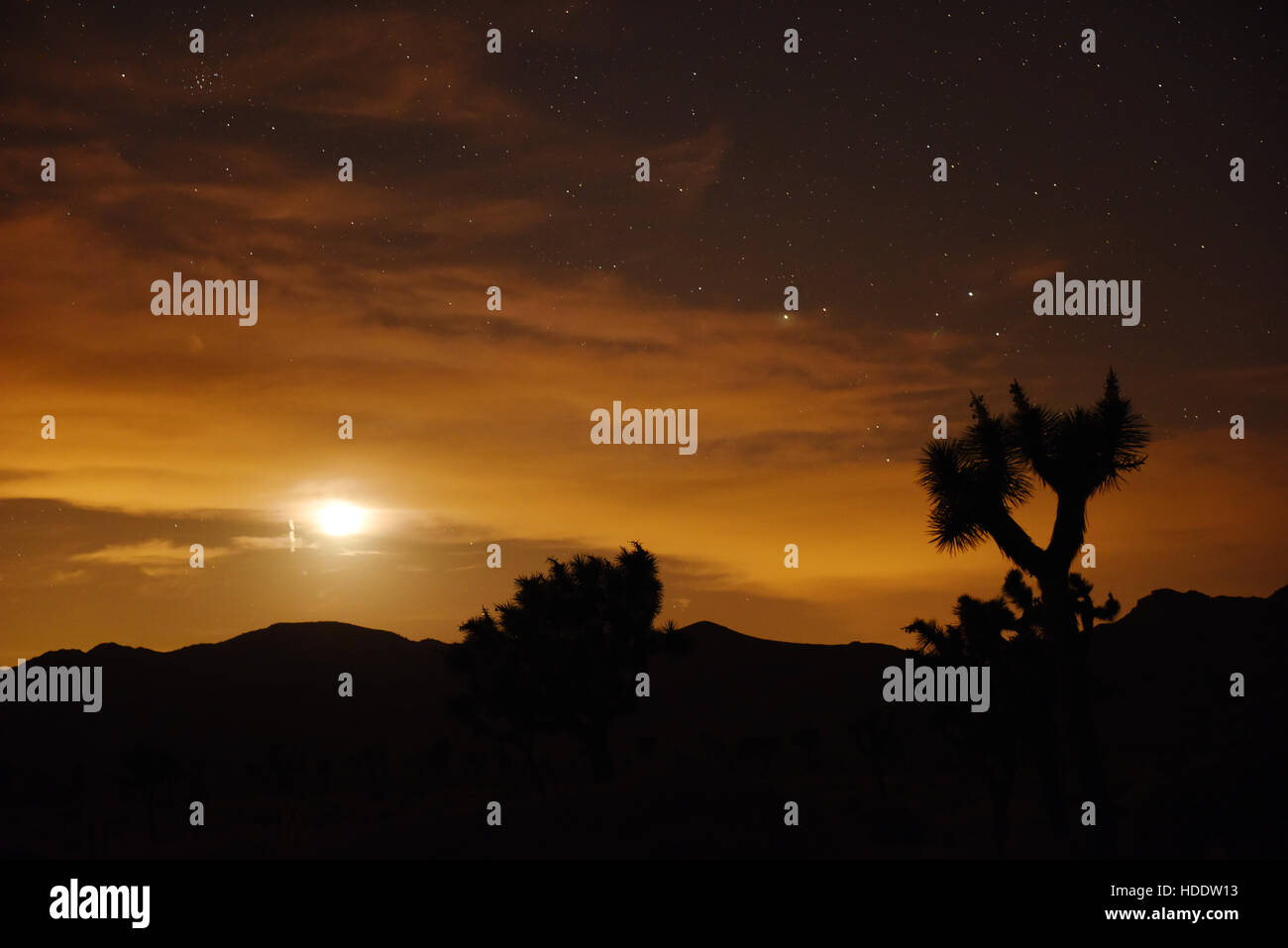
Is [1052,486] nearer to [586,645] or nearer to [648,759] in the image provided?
[586,645]

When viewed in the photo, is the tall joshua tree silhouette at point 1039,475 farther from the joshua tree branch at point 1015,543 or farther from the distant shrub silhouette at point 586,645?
the distant shrub silhouette at point 586,645

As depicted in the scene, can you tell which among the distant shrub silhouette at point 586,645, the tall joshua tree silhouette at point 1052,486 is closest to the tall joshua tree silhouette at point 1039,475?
the tall joshua tree silhouette at point 1052,486

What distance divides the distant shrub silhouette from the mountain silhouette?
67.4 inches

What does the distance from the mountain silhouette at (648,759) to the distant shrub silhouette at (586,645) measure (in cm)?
171

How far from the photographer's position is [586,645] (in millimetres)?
36031

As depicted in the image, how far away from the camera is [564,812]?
2775 centimetres

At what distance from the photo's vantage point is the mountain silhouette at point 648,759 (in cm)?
2758

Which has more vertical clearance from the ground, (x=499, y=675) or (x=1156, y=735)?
(x=499, y=675)

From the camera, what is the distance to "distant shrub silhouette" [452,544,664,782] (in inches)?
1422

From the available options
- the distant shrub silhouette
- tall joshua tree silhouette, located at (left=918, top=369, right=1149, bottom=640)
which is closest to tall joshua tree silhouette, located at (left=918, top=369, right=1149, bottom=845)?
tall joshua tree silhouette, located at (left=918, top=369, right=1149, bottom=640)

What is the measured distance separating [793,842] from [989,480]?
11.6 meters

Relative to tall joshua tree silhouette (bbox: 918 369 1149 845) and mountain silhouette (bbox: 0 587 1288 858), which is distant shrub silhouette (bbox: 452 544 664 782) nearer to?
mountain silhouette (bbox: 0 587 1288 858)
